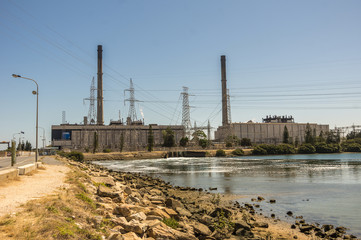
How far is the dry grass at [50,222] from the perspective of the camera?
24.2 ft

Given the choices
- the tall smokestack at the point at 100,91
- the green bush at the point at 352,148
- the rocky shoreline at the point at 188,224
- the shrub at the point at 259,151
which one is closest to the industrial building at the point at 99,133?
the tall smokestack at the point at 100,91

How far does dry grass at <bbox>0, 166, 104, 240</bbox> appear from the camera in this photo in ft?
24.2

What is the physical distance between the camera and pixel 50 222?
8023mm

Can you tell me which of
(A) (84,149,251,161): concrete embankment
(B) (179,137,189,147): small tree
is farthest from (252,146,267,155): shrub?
(B) (179,137,189,147): small tree

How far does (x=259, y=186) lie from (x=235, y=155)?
9189 centimetres

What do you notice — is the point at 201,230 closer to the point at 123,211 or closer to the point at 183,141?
the point at 123,211

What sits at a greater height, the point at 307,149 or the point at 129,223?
the point at 129,223

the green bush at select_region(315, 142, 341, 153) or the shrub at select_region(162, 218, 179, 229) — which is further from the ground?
the shrub at select_region(162, 218, 179, 229)

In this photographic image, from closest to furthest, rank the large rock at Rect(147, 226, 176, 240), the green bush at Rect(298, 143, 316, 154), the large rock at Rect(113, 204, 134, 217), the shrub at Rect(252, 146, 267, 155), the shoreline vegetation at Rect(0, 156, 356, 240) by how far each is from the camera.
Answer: the shoreline vegetation at Rect(0, 156, 356, 240)
the large rock at Rect(147, 226, 176, 240)
the large rock at Rect(113, 204, 134, 217)
the shrub at Rect(252, 146, 267, 155)
the green bush at Rect(298, 143, 316, 154)

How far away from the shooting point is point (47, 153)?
79.8 m

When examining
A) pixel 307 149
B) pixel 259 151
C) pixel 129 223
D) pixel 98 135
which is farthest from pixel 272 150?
pixel 129 223

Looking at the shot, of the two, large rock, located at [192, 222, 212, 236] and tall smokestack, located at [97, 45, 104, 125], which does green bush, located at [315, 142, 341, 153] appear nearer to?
tall smokestack, located at [97, 45, 104, 125]

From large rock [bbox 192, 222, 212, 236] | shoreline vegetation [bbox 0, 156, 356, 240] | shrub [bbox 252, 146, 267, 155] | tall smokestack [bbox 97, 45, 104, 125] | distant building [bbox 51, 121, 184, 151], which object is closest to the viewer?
shoreline vegetation [bbox 0, 156, 356, 240]

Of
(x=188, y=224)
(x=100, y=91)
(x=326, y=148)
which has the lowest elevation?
(x=326, y=148)
